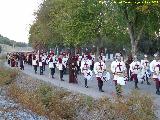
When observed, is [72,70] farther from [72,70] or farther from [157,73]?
[157,73]

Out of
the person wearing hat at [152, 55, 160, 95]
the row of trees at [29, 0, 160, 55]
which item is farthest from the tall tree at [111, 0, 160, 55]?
the person wearing hat at [152, 55, 160, 95]

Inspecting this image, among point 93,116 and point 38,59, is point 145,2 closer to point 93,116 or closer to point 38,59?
point 38,59

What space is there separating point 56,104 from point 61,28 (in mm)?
40303

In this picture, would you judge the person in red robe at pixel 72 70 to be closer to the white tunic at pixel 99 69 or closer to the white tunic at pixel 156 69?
the white tunic at pixel 99 69

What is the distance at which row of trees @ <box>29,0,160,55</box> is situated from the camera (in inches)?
1829

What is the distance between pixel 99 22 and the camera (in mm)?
60562

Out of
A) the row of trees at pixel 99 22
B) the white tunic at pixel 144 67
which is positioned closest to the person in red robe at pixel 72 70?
the white tunic at pixel 144 67

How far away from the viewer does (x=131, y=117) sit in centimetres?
1625

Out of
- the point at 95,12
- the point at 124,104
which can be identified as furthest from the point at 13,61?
the point at 124,104

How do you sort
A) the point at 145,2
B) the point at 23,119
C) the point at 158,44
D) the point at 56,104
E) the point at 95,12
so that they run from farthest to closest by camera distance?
1. the point at 158,44
2. the point at 95,12
3. the point at 145,2
4. the point at 56,104
5. the point at 23,119

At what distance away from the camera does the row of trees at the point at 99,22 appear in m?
46.5

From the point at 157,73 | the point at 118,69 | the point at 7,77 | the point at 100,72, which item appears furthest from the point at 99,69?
the point at 7,77

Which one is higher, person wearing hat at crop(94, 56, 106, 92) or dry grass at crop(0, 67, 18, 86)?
person wearing hat at crop(94, 56, 106, 92)

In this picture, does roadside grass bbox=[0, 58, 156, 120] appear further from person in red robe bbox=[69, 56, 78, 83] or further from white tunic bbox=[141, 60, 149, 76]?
white tunic bbox=[141, 60, 149, 76]
